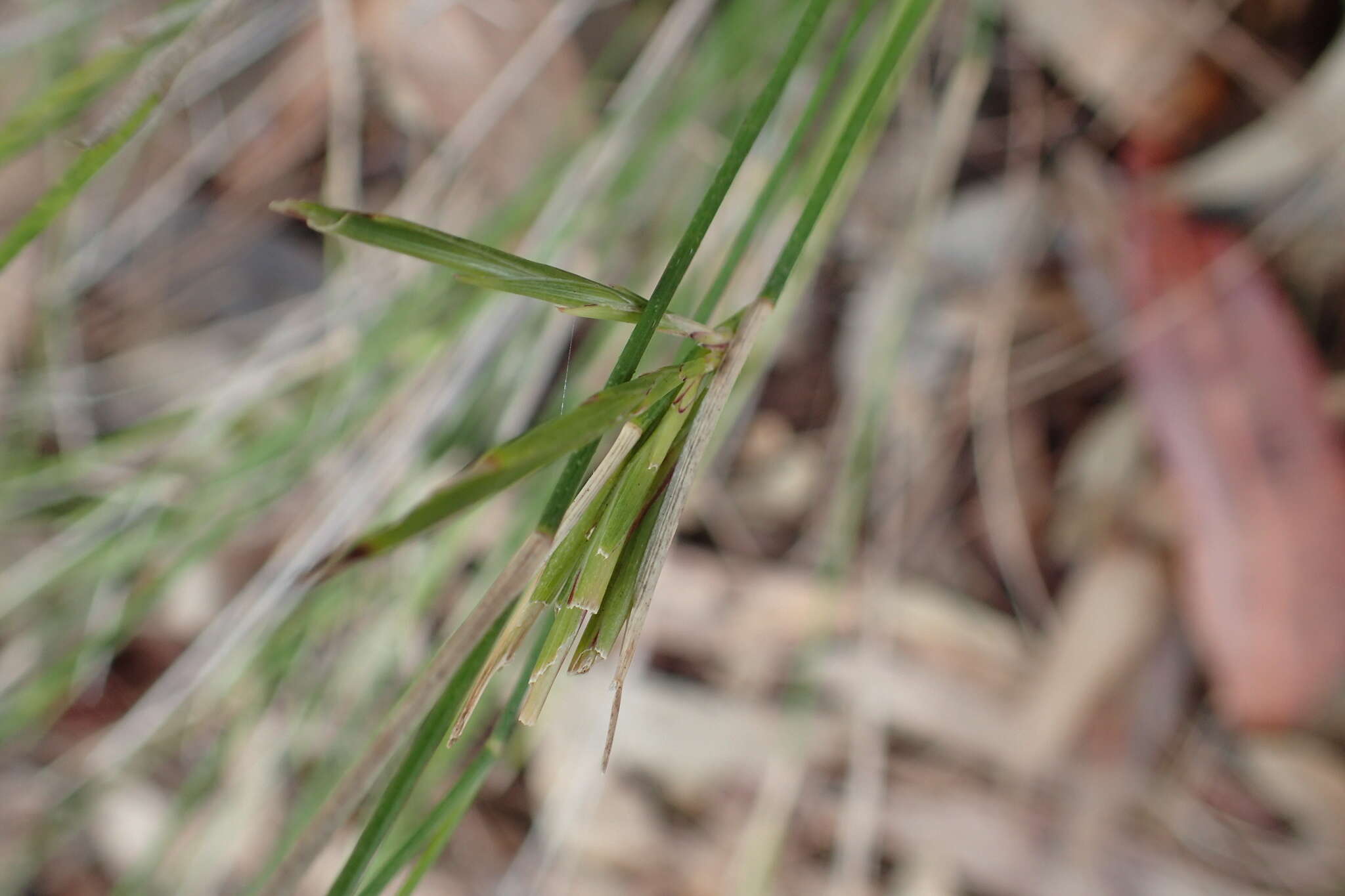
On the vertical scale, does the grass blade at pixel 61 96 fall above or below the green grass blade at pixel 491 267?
above

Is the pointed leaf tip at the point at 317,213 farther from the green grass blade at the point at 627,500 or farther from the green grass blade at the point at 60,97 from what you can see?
the green grass blade at the point at 60,97

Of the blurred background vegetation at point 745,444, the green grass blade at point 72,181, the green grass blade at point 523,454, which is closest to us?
the green grass blade at point 523,454

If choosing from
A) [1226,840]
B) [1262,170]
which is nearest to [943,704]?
[1226,840]

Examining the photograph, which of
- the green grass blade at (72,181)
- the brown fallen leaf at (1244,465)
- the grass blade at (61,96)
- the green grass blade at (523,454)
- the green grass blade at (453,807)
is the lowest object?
the green grass blade at (453,807)

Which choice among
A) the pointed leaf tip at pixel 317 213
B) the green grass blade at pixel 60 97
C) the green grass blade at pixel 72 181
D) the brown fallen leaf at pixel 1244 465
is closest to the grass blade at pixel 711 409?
the pointed leaf tip at pixel 317 213

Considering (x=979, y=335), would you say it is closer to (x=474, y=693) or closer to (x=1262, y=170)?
(x=1262, y=170)
